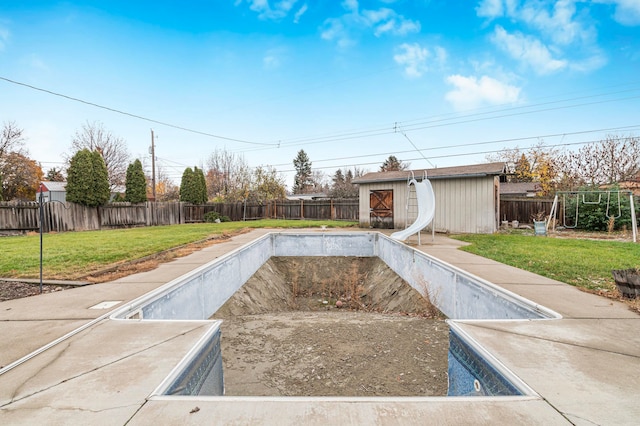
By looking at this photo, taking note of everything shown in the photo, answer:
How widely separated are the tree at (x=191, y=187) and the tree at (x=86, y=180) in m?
5.91

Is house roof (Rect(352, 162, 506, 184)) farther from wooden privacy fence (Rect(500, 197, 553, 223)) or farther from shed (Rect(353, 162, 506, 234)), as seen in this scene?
wooden privacy fence (Rect(500, 197, 553, 223))

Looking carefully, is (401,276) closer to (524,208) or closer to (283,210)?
(524,208)

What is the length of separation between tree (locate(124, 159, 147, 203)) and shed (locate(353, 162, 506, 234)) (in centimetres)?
A: 1452

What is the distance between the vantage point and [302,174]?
59969mm

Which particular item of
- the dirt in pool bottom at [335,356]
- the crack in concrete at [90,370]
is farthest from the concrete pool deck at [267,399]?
the dirt in pool bottom at [335,356]

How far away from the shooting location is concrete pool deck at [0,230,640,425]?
166cm

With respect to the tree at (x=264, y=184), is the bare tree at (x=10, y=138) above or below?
above

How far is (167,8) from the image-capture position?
15.8 meters

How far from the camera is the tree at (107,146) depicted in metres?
28.5

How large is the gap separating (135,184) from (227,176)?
1662 centimetres

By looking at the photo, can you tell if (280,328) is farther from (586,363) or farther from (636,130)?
(636,130)

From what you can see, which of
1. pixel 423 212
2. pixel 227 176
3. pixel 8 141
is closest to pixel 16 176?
pixel 8 141

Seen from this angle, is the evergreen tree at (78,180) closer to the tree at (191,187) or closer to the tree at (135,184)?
the tree at (135,184)

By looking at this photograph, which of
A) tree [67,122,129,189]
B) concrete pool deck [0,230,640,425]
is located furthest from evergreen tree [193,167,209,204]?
concrete pool deck [0,230,640,425]
